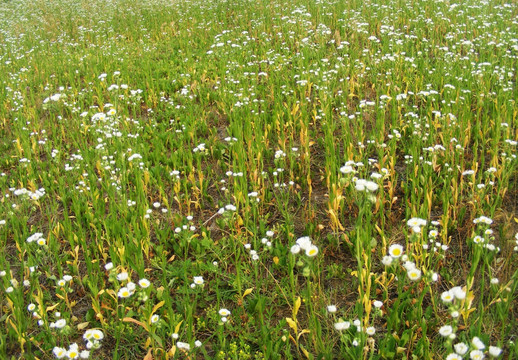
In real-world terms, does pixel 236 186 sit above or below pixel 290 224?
above

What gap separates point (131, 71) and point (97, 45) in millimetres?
2033

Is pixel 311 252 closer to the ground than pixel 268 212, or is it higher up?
higher up

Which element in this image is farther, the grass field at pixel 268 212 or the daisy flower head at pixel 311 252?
the grass field at pixel 268 212

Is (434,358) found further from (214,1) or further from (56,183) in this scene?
(214,1)

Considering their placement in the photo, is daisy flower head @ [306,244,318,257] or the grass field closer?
daisy flower head @ [306,244,318,257]

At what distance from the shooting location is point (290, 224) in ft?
10.9

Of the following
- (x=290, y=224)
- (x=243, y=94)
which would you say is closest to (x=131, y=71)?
(x=243, y=94)

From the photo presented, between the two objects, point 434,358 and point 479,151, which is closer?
point 434,358

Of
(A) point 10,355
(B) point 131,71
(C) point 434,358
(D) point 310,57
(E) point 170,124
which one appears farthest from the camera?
(B) point 131,71

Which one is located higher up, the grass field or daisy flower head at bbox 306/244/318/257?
daisy flower head at bbox 306/244/318/257

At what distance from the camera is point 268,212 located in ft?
11.7

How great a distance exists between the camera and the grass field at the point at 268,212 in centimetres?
236

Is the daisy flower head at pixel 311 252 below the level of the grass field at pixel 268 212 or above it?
above

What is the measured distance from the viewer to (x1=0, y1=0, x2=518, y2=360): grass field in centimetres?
236
